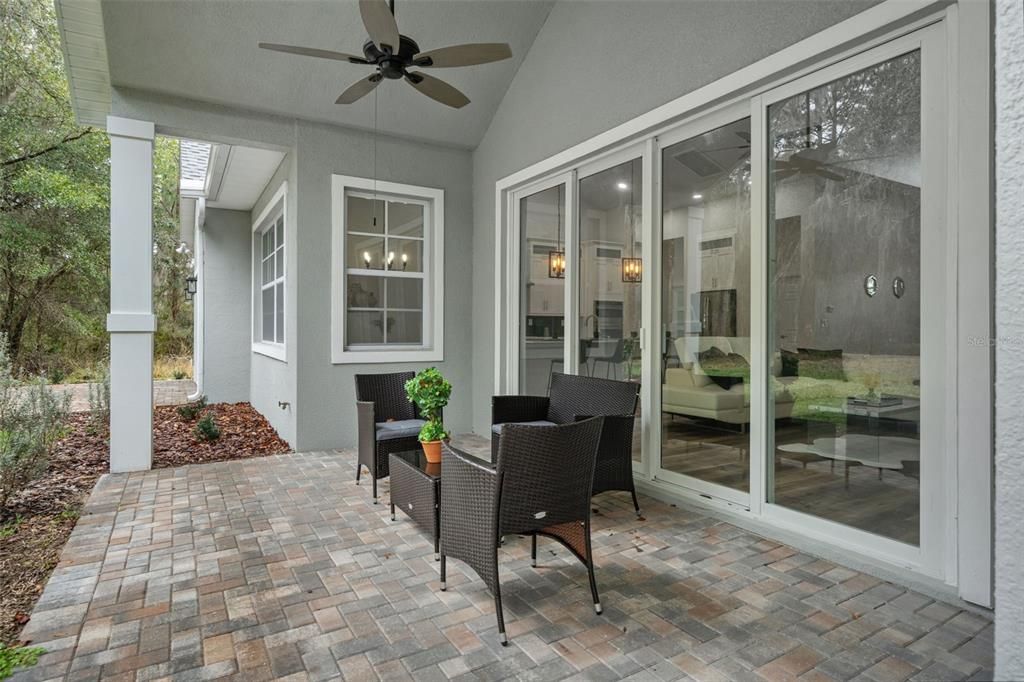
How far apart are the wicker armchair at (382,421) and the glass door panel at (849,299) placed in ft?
8.16

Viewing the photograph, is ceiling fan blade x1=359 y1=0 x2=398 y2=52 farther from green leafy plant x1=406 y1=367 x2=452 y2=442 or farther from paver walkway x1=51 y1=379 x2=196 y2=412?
paver walkway x1=51 y1=379 x2=196 y2=412

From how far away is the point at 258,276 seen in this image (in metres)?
8.18

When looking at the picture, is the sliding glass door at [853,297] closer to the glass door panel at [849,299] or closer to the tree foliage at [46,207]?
the glass door panel at [849,299]

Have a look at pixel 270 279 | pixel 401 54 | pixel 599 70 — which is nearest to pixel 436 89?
pixel 401 54

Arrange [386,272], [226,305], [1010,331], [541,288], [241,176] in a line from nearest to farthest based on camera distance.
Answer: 1. [1010,331]
2. [541,288]
3. [386,272]
4. [241,176]
5. [226,305]

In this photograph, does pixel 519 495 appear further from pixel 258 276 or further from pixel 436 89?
pixel 258 276

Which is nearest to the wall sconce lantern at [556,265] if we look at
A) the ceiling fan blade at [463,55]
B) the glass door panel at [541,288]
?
the glass door panel at [541,288]

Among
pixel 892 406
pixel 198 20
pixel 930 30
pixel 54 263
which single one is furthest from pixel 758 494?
pixel 54 263

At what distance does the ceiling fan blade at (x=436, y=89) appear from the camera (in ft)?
11.5

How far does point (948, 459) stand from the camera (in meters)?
2.47

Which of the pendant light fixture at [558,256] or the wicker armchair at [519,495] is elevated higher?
the pendant light fixture at [558,256]

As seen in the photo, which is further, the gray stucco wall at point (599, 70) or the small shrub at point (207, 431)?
the small shrub at point (207, 431)

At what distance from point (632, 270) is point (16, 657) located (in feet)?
13.1

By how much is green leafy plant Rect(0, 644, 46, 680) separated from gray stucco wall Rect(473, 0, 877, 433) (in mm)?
4222
